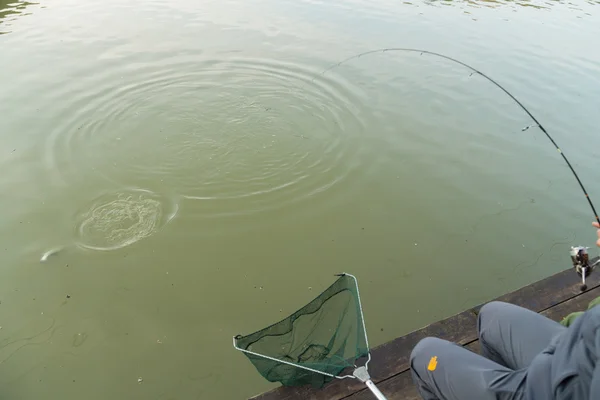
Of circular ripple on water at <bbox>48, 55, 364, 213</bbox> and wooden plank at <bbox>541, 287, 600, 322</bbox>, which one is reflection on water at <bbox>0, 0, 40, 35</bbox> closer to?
circular ripple on water at <bbox>48, 55, 364, 213</bbox>

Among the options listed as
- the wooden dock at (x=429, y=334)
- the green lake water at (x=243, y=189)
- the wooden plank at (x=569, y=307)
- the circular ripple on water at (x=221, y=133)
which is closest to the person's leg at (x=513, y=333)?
the wooden dock at (x=429, y=334)

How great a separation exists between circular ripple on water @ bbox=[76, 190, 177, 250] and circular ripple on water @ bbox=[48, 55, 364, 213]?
27cm

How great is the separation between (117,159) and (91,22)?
540 centimetres

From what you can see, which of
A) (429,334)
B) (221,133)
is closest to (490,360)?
(429,334)

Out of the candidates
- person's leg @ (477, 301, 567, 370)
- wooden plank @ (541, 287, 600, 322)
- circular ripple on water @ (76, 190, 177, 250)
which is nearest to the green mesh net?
person's leg @ (477, 301, 567, 370)

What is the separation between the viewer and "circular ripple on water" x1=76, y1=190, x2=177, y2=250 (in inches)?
150

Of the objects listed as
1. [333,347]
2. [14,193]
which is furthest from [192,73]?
[333,347]

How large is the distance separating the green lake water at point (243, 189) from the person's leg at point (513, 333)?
119cm

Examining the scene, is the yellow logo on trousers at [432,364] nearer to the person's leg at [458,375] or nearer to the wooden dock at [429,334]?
the person's leg at [458,375]

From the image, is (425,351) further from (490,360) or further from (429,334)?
(429,334)

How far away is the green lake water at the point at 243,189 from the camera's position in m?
3.17

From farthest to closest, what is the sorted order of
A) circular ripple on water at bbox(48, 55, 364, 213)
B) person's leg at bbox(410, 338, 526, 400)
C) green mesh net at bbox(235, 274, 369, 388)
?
circular ripple on water at bbox(48, 55, 364, 213)
green mesh net at bbox(235, 274, 369, 388)
person's leg at bbox(410, 338, 526, 400)

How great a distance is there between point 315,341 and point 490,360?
1094 millimetres

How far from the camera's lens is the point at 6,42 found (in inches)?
300
